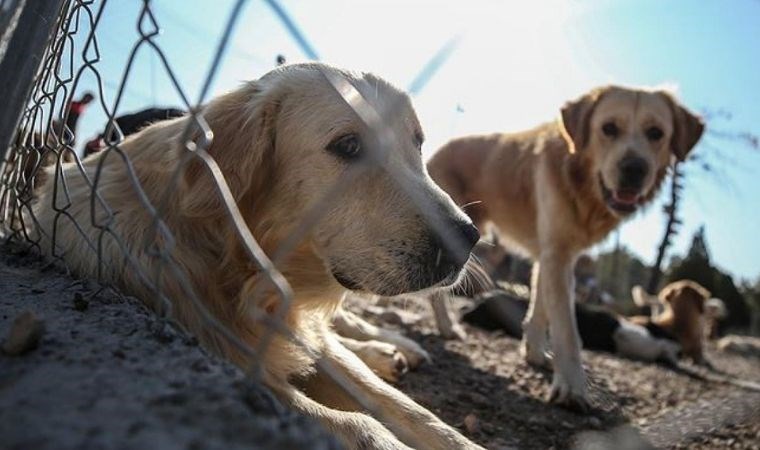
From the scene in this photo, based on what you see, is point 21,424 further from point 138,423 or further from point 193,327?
point 193,327

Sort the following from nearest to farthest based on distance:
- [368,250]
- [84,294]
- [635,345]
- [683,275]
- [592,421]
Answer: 1. [84,294]
2. [368,250]
3. [592,421]
4. [635,345]
5. [683,275]

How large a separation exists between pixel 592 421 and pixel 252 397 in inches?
111

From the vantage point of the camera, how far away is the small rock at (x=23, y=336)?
1180 millimetres

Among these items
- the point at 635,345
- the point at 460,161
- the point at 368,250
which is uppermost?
the point at 460,161

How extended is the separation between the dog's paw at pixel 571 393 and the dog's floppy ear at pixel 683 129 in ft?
7.48

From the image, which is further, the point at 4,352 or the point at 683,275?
the point at 683,275

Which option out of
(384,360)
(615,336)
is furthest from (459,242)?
(615,336)

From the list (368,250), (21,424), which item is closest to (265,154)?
(368,250)

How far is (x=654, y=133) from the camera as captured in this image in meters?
4.80

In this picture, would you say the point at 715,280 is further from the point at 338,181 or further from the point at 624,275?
the point at 338,181

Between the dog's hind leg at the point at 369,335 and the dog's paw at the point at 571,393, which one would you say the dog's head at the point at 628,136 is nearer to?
the dog's paw at the point at 571,393

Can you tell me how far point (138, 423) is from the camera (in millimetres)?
920

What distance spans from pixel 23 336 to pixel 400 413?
4.56 feet

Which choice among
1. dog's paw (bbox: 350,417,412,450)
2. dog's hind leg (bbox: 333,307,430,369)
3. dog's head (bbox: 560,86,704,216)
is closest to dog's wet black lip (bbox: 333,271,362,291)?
dog's paw (bbox: 350,417,412,450)
